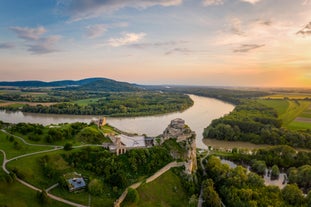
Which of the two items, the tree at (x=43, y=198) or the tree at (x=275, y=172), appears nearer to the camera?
the tree at (x=43, y=198)

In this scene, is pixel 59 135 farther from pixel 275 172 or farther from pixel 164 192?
pixel 275 172

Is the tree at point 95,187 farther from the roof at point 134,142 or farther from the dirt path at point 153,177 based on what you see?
the roof at point 134,142

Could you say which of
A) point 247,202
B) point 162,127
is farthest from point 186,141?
point 162,127

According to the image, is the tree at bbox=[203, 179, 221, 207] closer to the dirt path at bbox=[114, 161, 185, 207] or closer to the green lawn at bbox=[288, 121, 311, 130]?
the dirt path at bbox=[114, 161, 185, 207]

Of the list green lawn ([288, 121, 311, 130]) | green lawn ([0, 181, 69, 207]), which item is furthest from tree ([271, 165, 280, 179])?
green lawn ([288, 121, 311, 130])

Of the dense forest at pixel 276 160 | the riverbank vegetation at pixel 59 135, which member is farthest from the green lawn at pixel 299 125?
the riverbank vegetation at pixel 59 135

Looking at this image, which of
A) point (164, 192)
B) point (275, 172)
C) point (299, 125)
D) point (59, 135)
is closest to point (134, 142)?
point (164, 192)

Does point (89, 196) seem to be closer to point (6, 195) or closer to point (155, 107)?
point (6, 195)

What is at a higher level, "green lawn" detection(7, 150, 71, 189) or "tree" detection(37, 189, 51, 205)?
"green lawn" detection(7, 150, 71, 189)

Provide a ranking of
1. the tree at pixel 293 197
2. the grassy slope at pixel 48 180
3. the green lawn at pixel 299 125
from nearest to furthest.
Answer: the grassy slope at pixel 48 180 → the tree at pixel 293 197 → the green lawn at pixel 299 125

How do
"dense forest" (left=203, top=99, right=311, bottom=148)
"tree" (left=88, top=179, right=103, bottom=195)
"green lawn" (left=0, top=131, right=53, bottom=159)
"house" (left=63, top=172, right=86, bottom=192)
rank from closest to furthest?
1. "tree" (left=88, top=179, right=103, bottom=195)
2. "house" (left=63, top=172, right=86, bottom=192)
3. "green lawn" (left=0, top=131, right=53, bottom=159)
4. "dense forest" (left=203, top=99, right=311, bottom=148)
